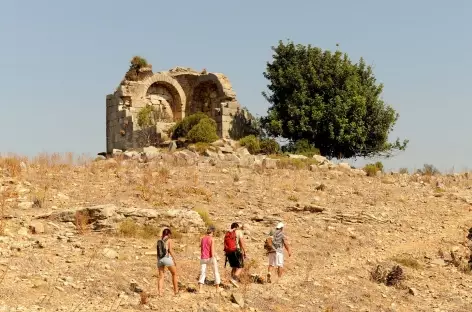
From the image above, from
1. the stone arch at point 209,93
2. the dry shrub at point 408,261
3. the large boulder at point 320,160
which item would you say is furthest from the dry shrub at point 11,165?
the stone arch at point 209,93

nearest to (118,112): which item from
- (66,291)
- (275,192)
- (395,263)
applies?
(275,192)

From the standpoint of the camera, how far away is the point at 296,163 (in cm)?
2520

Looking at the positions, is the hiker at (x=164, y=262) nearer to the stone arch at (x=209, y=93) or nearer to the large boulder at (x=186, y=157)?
the large boulder at (x=186, y=157)

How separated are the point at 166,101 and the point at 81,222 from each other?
66.8 ft

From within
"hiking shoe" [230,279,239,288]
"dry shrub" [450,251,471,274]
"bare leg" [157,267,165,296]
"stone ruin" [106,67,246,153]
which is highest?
"stone ruin" [106,67,246,153]

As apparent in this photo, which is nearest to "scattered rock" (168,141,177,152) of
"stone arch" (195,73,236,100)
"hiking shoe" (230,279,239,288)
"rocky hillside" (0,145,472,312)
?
"rocky hillside" (0,145,472,312)

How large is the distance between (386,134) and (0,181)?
19.0 m

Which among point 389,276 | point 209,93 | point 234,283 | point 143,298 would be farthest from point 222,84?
point 143,298

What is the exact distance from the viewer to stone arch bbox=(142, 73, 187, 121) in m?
33.6

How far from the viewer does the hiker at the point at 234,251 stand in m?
12.6

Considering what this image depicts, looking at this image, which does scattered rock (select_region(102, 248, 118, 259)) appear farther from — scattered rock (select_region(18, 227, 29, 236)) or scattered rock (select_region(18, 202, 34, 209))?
scattered rock (select_region(18, 202, 34, 209))

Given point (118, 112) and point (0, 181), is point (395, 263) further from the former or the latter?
point (118, 112)

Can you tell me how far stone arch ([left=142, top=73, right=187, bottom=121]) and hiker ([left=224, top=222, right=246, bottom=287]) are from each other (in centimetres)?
2157

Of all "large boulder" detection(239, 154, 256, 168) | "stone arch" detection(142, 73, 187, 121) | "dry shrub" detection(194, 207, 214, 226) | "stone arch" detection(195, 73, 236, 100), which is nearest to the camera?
"dry shrub" detection(194, 207, 214, 226)
